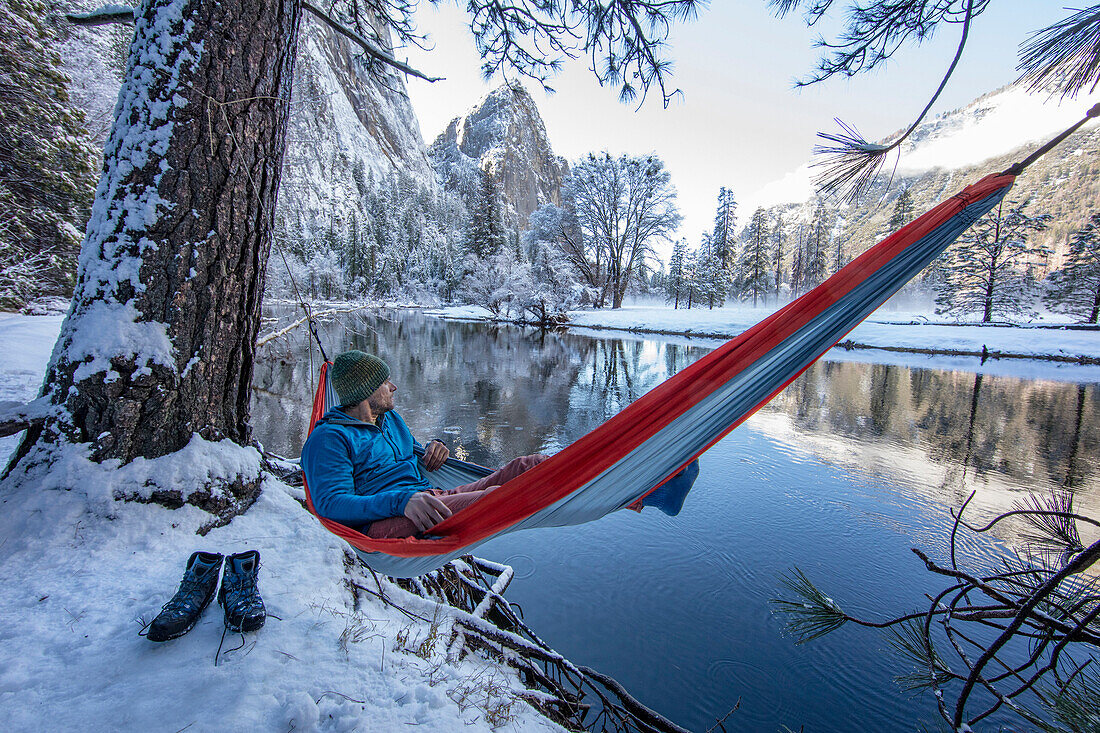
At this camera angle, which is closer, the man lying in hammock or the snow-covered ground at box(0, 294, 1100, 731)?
the snow-covered ground at box(0, 294, 1100, 731)

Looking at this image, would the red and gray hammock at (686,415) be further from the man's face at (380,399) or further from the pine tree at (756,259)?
the pine tree at (756,259)

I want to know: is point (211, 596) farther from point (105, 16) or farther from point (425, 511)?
point (105, 16)

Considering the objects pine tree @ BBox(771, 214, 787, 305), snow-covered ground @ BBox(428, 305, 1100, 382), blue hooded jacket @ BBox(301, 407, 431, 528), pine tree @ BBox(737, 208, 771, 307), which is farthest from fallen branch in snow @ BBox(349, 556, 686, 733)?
pine tree @ BBox(771, 214, 787, 305)

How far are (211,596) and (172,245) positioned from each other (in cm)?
Answer: 113

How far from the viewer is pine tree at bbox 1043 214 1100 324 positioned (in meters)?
14.1

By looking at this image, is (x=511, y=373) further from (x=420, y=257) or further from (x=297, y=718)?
(x=420, y=257)

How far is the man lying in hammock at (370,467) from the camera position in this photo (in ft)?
4.11

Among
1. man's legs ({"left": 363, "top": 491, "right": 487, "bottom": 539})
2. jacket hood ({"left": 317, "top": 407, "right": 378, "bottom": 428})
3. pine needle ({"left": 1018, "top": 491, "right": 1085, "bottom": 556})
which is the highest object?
jacket hood ({"left": 317, "top": 407, "right": 378, "bottom": 428})

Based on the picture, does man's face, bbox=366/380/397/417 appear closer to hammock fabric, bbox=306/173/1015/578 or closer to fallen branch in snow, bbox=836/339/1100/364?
hammock fabric, bbox=306/173/1015/578

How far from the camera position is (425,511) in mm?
1231

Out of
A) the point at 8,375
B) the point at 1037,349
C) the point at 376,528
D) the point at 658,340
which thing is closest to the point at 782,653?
the point at 376,528

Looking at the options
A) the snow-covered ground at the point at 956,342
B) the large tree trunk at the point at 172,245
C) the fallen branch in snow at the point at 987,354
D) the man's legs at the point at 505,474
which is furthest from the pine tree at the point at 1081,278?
the large tree trunk at the point at 172,245

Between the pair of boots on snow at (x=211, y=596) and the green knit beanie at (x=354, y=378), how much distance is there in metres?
0.51

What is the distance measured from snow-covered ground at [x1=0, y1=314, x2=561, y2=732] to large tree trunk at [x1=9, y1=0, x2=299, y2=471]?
0.17 meters
